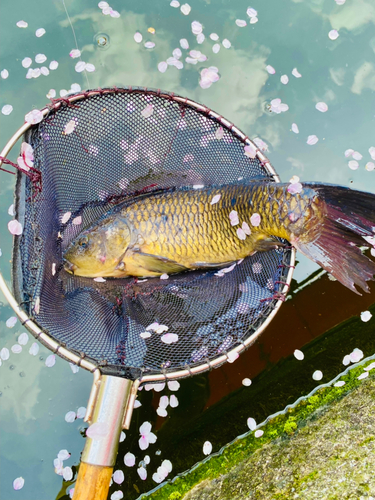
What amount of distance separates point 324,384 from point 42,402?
5.63 ft

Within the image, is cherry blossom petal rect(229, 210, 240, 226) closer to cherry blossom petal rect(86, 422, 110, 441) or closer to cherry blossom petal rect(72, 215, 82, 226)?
cherry blossom petal rect(72, 215, 82, 226)

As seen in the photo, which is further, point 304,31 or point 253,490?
point 304,31

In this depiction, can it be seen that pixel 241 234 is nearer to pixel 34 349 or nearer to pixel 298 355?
pixel 298 355

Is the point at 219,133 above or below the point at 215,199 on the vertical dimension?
above

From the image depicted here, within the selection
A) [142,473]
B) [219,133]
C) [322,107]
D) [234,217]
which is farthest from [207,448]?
[322,107]

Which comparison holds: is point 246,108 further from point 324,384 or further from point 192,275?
point 324,384

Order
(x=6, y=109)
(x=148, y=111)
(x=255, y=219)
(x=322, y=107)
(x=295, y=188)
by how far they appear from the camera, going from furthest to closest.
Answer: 1. (x=322, y=107)
2. (x=6, y=109)
3. (x=148, y=111)
4. (x=255, y=219)
5. (x=295, y=188)

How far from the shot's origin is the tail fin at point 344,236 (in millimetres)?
1879

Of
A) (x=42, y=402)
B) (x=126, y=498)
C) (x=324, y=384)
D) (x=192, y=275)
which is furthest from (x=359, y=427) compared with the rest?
(x=42, y=402)

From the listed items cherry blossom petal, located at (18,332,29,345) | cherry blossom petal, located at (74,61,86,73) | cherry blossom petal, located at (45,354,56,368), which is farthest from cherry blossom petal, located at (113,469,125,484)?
cherry blossom petal, located at (74,61,86,73)

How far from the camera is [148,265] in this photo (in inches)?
89.7

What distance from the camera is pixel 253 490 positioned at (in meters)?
1.88

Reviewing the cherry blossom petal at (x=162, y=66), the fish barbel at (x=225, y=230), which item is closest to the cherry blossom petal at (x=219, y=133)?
the fish barbel at (x=225, y=230)

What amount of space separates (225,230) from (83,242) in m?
0.82
